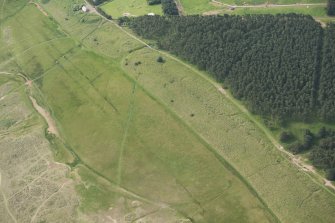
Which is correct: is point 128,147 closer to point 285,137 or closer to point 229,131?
point 229,131

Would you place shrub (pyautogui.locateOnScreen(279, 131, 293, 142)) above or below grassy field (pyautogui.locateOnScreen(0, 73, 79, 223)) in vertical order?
above

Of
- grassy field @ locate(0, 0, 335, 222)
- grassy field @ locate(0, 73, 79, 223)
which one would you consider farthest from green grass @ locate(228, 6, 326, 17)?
grassy field @ locate(0, 73, 79, 223)

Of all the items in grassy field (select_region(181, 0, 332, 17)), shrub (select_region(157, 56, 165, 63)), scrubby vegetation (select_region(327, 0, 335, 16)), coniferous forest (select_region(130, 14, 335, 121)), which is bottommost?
shrub (select_region(157, 56, 165, 63))

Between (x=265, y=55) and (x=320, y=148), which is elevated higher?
(x=265, y=55)

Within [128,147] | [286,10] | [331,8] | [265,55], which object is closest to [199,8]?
[286,10]

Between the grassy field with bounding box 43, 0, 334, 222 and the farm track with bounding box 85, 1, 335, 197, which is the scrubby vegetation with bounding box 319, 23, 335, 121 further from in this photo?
the grassy field with bounding box 43, 0, 334, 222

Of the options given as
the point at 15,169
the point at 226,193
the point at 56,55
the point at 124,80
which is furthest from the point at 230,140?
the point at 56,55
